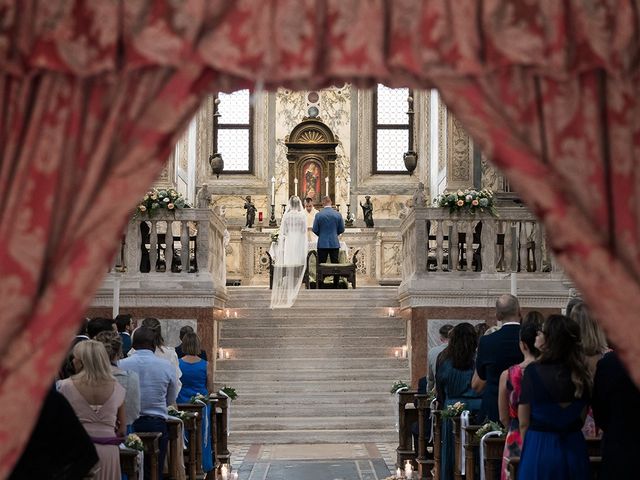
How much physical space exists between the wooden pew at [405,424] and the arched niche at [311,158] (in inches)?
576

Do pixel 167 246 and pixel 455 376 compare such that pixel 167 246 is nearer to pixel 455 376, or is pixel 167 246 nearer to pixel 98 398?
pixel 455 376

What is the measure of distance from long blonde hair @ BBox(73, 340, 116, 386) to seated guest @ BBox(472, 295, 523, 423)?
2613mm

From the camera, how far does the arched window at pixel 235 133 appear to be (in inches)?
1108

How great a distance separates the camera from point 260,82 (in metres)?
4.58

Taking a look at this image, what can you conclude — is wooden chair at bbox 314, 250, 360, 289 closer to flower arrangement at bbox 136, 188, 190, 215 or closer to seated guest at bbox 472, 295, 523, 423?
flower arrangement at bbox 136, 188, 190, 215

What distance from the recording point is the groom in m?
21.4

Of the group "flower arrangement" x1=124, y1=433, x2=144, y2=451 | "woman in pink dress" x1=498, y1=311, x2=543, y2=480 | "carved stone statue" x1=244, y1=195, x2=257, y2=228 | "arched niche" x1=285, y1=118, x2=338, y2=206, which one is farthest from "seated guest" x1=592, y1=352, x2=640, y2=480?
"arched niche" x1=285, y1=118, x2=338, y2=206

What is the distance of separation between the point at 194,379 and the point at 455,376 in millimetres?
2740

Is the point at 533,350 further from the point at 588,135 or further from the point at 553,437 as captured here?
the point at 588,135

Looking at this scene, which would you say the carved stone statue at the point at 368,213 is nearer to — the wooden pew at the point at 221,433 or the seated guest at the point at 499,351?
the wooden pew at the point at 221,433

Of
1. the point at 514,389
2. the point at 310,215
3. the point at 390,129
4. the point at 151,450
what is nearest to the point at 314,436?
the point at 151,450

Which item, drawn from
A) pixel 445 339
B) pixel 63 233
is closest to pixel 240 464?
pixel 445 339

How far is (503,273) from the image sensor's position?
16.4 m

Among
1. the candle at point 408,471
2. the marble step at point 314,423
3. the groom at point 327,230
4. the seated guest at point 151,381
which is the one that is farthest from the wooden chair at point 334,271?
the seated guest at point 151,381
